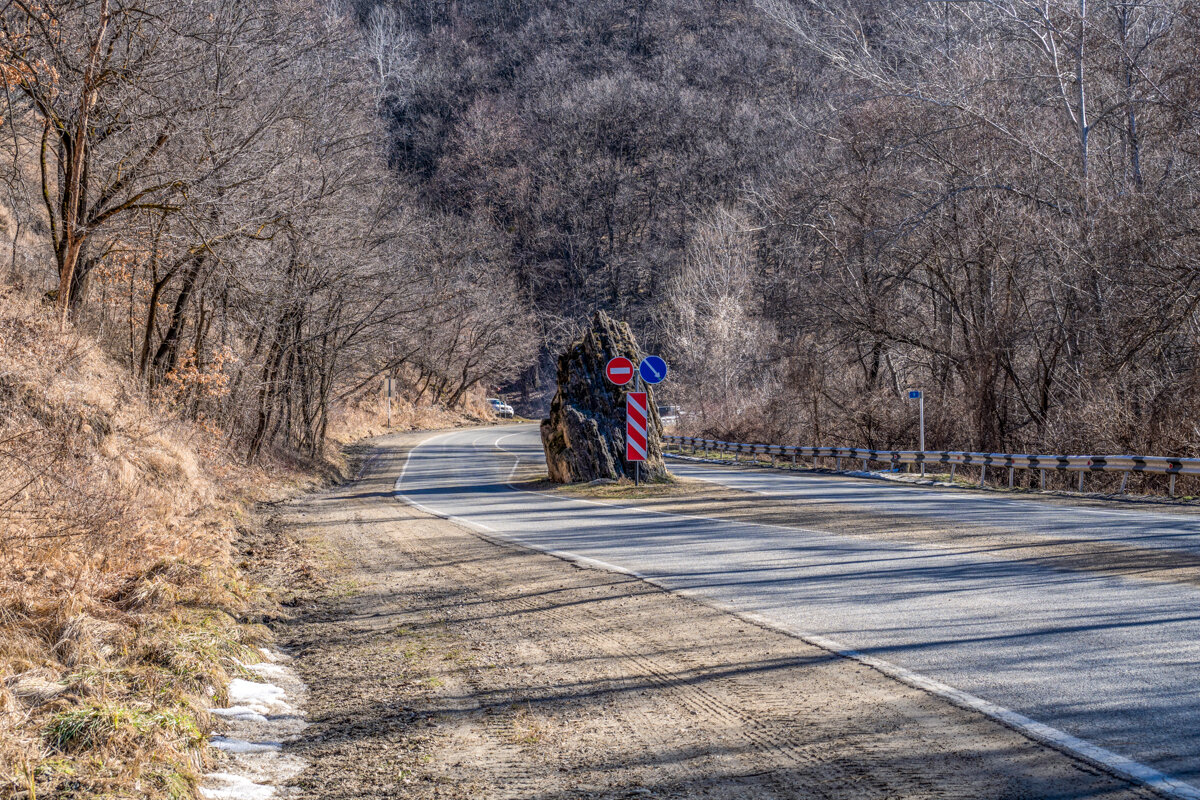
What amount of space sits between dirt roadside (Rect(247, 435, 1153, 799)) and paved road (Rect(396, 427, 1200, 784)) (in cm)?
50

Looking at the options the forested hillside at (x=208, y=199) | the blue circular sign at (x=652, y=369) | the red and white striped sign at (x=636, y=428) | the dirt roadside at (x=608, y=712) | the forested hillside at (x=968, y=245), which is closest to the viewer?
the dirt roadside at (x=608, y=712)

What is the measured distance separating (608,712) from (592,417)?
1831cm

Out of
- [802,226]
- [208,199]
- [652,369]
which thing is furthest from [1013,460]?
[208,199]

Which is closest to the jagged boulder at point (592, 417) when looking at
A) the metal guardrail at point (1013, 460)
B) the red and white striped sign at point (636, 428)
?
the red and white striped sign at point (636, 428)

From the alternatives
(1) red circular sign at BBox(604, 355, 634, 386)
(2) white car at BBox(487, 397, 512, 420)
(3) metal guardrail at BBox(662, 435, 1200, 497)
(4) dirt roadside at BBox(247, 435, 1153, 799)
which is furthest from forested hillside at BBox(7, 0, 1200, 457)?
(2) white car at BBox(487, 397, 512, 420)

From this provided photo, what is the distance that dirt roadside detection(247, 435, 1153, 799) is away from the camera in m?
4.25

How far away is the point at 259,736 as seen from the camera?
5.18 meters

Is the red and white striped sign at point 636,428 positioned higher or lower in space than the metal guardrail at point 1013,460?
higher

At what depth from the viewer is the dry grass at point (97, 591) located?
4.38 metres

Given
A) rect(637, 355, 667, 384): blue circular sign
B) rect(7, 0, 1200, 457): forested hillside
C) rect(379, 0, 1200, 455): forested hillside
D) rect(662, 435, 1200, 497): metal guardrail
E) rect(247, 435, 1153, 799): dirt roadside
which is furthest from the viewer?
rect(379, 0, 1200, 455): forested hillside

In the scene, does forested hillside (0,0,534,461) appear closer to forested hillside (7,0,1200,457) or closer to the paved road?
forested hillside (7,0,1200,457)

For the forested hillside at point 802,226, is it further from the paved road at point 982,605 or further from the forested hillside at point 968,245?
the paved road at point 982,605

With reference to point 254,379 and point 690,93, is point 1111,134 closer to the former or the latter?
point 254,379

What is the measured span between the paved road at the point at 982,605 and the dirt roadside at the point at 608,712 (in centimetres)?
50
